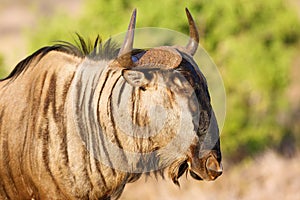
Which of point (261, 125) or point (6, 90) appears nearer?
point (6, 90)

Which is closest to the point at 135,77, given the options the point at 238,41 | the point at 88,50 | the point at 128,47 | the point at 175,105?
the point at 128,47

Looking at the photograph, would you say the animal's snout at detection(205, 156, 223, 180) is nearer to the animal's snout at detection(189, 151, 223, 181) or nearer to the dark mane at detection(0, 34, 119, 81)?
the animal's snout at detection(189, 151, 223, 181)

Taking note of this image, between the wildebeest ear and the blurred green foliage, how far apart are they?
1031 centimetres

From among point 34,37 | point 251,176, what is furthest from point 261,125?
point 34,37

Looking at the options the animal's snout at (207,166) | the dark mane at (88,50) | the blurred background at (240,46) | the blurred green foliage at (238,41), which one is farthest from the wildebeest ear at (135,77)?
the blurred green foliage at (238,41)

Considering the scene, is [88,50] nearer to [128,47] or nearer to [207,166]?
[128,47]

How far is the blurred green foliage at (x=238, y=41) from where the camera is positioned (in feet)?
52.0

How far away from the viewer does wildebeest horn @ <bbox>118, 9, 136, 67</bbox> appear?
184 inches

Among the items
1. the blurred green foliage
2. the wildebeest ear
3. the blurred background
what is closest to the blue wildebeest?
the wildebeest ear

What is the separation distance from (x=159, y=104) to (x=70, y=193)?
2.79ft

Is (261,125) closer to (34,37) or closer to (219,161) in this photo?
(34,37)

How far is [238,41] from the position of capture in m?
16.8

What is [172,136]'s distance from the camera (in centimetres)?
488

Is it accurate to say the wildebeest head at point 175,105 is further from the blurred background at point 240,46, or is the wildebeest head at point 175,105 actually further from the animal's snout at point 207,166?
the blurred background at point 240,46
